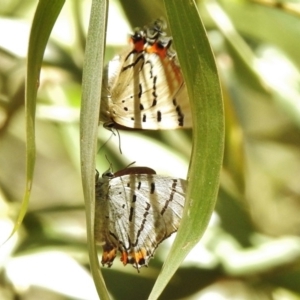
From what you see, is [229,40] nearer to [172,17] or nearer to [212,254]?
[212,254]

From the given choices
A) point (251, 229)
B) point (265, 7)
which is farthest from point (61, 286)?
point (265, 7)

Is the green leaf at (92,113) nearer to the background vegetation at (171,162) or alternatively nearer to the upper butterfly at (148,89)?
the upper butterfly at (148,89)

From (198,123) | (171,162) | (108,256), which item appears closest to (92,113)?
(198,123)

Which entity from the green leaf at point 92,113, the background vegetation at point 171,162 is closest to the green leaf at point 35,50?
the green leaf at point 92,113

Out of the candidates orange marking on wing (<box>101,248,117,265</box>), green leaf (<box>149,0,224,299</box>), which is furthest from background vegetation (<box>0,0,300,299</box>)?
green leaf (<box>149,0,224,299</box>)

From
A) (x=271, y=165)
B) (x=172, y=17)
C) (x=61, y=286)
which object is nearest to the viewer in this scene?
(x=172, y=17)

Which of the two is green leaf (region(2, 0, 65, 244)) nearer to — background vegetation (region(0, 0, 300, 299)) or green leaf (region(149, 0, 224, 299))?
green leaf (region(149, 0, 224, 299))
